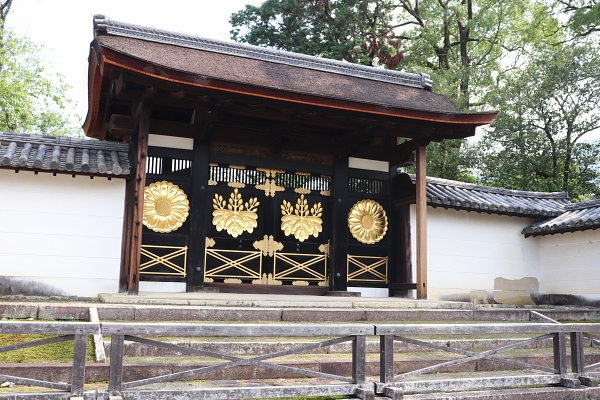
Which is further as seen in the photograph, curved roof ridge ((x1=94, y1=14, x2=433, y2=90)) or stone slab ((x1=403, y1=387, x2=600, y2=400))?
curved roof ridge ((x1=94, y1=14, x2=433, y2=90))

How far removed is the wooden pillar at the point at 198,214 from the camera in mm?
9852

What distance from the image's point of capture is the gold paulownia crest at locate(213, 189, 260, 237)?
33.9 ft

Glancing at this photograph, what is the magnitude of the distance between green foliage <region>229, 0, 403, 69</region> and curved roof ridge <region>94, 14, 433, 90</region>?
32.9 feet

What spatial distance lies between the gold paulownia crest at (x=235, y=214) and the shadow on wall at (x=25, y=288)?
2905mm

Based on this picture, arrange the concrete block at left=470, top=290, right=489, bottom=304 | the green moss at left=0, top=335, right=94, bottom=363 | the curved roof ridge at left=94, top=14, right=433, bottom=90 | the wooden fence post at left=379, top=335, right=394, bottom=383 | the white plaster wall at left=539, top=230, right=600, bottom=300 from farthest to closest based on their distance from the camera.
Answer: the concrete block at left=470, top=290, right=489, bottom=304 < the white plaster wall at left=539, top=230, right=600, bottom=300 < the curved roof ridge at left=94, top=14, right=433, bottom=90 < the green moss at left=0, top=335, right=94, bottom=363 < the wooden fence post at left=379, top=335, right=394, bottom=383

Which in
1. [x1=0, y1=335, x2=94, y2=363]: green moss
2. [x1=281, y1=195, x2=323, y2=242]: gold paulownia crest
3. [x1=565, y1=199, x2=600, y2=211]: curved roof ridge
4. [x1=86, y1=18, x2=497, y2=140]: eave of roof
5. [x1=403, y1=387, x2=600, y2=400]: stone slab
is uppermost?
[x1=86, y1=18, x2=497, y2=140]: eave of roof

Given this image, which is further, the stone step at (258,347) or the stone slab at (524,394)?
the stone step at (258,347)

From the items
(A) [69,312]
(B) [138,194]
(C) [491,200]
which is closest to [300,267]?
(B) [138,194]

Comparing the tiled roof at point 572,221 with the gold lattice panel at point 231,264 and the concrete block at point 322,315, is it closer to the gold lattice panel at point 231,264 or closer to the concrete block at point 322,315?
the concrete block at point 322,315

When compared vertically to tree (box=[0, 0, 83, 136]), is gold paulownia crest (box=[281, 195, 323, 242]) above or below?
below

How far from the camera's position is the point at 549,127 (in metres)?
17.8

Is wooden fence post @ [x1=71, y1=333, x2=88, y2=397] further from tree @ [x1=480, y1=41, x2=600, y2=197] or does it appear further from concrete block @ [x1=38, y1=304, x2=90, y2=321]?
tree @ [x1=480, y1=41, x2=600, y2=197]

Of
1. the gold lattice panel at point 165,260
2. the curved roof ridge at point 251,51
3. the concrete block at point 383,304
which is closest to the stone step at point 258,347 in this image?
the concrete block at point 383,304

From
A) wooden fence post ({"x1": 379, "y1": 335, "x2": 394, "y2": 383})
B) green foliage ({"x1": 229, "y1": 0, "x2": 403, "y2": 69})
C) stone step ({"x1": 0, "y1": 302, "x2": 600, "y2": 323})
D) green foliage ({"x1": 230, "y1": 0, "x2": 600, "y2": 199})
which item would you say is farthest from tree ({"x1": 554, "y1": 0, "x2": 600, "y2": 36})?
wooden fence post ({"x1": 379, "y1": 335, "x2": 394, "y2": 383})
